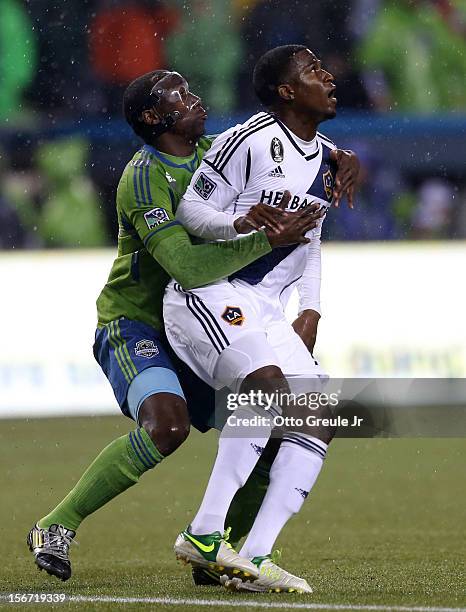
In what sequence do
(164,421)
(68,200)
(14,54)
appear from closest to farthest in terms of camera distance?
(164,421) → (68,200) → (14,54)

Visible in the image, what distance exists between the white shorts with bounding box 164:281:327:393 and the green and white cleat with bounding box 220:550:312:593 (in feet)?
1.98

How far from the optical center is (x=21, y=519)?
21.7 ft

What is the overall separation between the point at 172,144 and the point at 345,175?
668 millimetres

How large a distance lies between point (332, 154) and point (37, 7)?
9350 mm

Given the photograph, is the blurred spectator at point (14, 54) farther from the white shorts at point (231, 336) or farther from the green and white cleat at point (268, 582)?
the green and white cleat at point (268, 582)

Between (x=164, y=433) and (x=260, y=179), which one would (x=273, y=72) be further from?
(x=164, y=433)

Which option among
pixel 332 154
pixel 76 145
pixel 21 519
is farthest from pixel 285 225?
pixel 76 145

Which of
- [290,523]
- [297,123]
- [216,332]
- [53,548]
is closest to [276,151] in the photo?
[297,123]

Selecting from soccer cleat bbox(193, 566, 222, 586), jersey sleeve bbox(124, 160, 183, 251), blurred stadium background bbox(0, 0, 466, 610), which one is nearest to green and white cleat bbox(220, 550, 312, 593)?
blurred stadium background bbox(0, 0, 466, 610)

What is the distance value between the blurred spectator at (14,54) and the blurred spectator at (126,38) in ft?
2.08

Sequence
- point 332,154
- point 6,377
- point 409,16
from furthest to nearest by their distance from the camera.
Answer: point 409,16
point 6,377
point 332,154

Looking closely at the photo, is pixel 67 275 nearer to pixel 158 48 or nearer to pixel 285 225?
pixel 158 48

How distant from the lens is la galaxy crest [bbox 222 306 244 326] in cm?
461

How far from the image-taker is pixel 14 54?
13.4 meters
